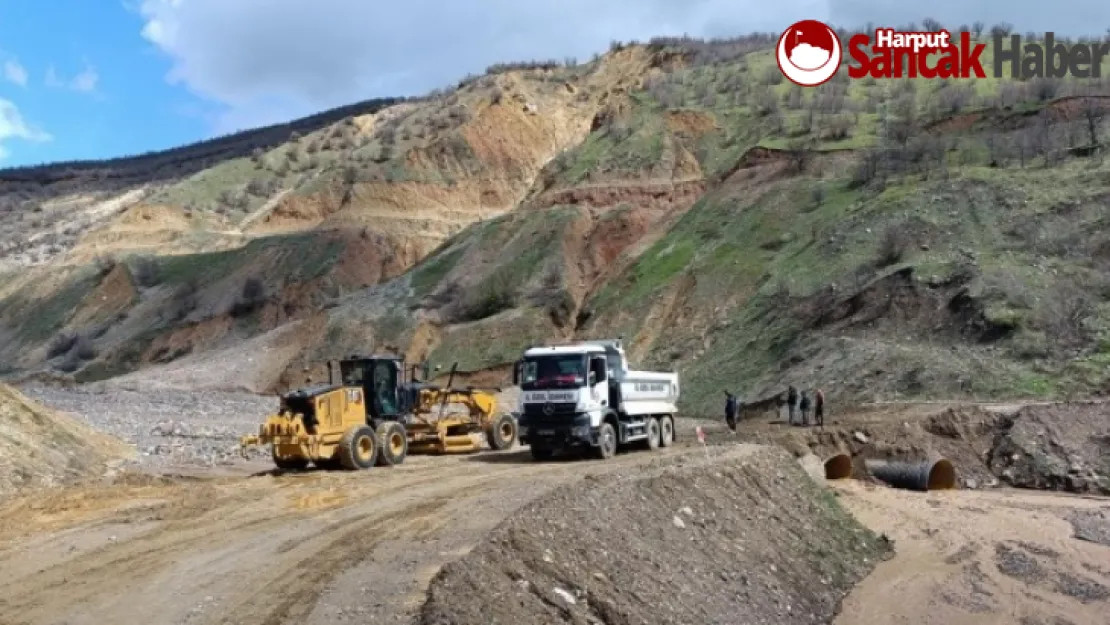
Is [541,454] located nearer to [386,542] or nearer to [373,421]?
[373,421]

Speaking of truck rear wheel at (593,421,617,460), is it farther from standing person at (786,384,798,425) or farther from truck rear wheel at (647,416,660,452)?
standing person at (786,384,798,425)

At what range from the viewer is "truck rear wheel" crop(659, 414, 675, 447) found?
23859 mm

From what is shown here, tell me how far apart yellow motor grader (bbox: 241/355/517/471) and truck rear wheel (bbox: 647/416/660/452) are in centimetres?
415

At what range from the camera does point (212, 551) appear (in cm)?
1180

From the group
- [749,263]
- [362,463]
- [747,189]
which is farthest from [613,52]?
[362,463]

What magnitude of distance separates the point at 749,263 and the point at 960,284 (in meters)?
11.0

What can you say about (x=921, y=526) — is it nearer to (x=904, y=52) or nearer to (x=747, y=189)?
(x=747, y=189)

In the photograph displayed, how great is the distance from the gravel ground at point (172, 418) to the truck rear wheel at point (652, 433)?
9.59 metres

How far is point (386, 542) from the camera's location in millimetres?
11828

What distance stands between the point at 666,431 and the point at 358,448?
7.98m

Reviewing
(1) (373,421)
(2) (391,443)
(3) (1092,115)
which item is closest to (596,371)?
(2) (391,443)

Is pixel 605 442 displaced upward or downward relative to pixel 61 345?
downward

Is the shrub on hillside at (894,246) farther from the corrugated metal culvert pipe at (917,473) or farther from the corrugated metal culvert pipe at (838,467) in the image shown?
the corrugated metal culvert pipe at (838,467)

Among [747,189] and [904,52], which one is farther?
[904,52]
